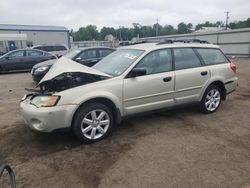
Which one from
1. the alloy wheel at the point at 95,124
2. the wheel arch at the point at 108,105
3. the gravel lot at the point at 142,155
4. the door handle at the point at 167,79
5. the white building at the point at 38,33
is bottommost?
the gravel lot at the point at 142,155

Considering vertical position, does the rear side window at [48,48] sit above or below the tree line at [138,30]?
below

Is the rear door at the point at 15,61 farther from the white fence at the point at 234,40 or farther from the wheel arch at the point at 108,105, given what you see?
the white fence at the point at 234,40

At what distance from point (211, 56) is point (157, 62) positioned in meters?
1.52

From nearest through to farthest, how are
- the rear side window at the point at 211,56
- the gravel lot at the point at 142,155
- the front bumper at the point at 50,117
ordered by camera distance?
1. the gravel lot at the point at 142,155
2. the front bumper at the point at 50,117
3. the rear side window at the point at 211,56

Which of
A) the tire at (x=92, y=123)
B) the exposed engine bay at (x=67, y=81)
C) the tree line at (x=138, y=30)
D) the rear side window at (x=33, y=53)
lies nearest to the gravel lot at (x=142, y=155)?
the tire at (x=92, y=123)

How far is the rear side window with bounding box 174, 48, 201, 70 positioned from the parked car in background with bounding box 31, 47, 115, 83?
4750 millimetres

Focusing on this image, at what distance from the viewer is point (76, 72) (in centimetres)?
395

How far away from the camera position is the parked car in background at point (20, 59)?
12.8 metres

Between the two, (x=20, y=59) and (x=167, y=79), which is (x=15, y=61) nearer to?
(x=20, y=59)

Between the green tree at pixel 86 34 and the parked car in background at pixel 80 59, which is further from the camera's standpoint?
the green tree at pixel 86 34

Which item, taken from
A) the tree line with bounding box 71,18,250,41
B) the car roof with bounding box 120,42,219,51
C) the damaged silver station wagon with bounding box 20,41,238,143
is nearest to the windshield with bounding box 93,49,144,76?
the damaged silver station wagon with bounding box 20,41,238,143

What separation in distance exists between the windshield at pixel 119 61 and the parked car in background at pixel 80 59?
405 centimetres

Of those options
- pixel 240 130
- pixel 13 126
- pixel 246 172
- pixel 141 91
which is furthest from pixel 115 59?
pixel 246 172

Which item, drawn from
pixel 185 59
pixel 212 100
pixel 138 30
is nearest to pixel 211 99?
pixel 212 100
